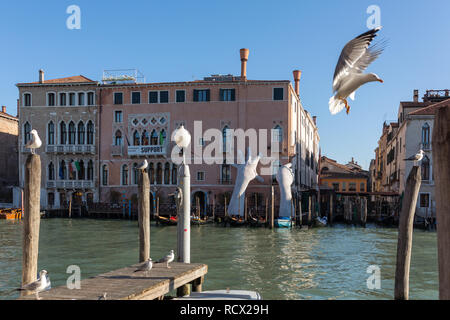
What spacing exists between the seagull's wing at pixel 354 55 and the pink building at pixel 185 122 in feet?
71.9

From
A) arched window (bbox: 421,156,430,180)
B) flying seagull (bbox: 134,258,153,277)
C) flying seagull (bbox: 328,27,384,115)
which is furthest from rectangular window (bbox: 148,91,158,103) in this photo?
flying seagull (bbox: 328,27,384,115)

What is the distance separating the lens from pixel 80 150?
96.2 feet

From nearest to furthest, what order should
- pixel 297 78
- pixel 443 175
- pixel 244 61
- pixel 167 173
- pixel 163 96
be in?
pixel 443 175
pixel 244 61
pixel 163 96
pixel 167 173
pixel 297 78

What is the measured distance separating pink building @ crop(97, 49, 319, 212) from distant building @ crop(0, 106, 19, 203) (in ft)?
26.5

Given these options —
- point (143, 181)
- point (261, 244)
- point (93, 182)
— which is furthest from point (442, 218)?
point (93, 182)

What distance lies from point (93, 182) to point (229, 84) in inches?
393

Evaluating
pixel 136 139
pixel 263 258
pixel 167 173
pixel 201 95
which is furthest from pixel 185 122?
pixel 263 258

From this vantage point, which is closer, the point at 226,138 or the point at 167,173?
the point at 226,138

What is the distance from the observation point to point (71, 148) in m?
29.3

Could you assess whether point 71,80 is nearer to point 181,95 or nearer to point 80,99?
point 80,99

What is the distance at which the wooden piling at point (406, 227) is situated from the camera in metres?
5.40

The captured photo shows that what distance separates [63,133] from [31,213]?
84.1 ft

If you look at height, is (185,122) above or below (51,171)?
above
